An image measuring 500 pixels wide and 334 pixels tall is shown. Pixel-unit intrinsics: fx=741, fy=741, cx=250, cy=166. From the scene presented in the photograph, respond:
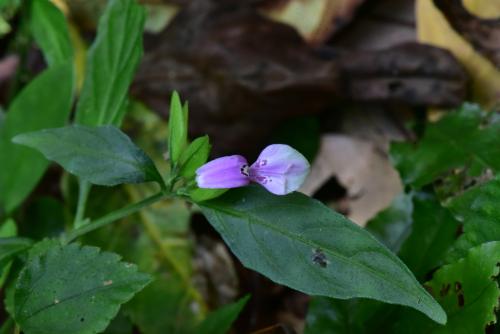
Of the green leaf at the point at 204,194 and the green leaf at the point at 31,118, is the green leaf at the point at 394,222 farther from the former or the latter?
the green leaf at the point at 31,118

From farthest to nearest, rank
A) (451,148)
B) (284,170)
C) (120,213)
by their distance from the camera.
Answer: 1. (451,148)
2. (120,213)
3. (284,170)

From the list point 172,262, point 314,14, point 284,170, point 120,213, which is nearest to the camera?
point 284,170

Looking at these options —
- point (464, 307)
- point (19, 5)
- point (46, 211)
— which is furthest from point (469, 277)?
point (19, 5)

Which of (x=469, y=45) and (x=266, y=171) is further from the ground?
(x=266, y=171)

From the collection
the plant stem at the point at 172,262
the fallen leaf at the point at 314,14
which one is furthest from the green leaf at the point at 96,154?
the fallen leaf at the point at 314,14

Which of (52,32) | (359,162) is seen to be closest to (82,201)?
(52,32)

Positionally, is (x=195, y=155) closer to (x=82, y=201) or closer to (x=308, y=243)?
(x=308, y=243)

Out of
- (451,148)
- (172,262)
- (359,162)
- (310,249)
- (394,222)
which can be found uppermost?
(310,249)
